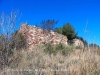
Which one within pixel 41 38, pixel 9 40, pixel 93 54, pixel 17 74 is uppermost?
pixel 41 38

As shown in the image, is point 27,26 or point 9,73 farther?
point 27,26

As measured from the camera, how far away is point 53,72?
633cm

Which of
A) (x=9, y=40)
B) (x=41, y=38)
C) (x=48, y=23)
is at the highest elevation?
(x=48, y=23)

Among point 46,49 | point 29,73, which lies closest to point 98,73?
point 29,73

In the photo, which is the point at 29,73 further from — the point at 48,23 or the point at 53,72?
the point at 48,23

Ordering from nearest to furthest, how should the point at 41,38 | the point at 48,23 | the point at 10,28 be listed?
the point at 10,28 → the point at 41,38 → the point at 48,23

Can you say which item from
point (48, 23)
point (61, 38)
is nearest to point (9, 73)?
point (61, 38)

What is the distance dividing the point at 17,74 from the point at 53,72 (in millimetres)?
963

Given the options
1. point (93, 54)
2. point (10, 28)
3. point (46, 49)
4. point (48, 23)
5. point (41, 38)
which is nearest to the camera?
point (93, 54)

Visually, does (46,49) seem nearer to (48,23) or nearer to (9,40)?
(9,40)

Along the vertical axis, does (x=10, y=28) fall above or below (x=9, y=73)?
above

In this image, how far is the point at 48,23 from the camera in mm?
35531

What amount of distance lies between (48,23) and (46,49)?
64.0 feet

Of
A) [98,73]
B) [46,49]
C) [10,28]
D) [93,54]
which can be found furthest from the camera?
[46,49]
